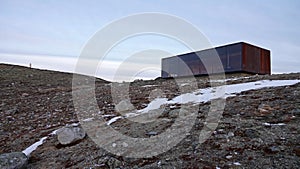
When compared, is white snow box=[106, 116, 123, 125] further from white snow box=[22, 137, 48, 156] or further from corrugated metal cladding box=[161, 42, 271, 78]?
corrugated metal cladding box=[161, 42, 271, 78]

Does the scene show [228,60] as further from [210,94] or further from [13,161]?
[13,161]

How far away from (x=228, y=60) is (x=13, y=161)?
15.0 meters

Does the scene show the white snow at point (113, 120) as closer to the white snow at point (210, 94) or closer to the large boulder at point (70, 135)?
the white snow at point (210, 94)

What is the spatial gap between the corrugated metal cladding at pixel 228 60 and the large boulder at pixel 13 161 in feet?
46.8

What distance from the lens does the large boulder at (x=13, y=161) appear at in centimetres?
456

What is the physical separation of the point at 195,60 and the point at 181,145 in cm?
1553

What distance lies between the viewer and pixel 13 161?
4703 mm

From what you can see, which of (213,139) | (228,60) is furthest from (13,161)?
(228,60)

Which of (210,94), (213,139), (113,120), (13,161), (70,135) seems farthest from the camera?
(210,94)

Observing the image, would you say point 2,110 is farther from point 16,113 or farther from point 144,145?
point 144,145

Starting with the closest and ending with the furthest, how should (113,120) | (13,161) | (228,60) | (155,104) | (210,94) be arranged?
(13,161) < (113,120) < (155,104) < (210,94) < (228,60)

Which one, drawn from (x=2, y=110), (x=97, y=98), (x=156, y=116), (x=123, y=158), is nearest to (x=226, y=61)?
(x=97, y=98)

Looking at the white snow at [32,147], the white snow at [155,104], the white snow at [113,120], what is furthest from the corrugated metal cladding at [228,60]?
the white snow at [32,147]

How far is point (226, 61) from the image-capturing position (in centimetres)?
1755
